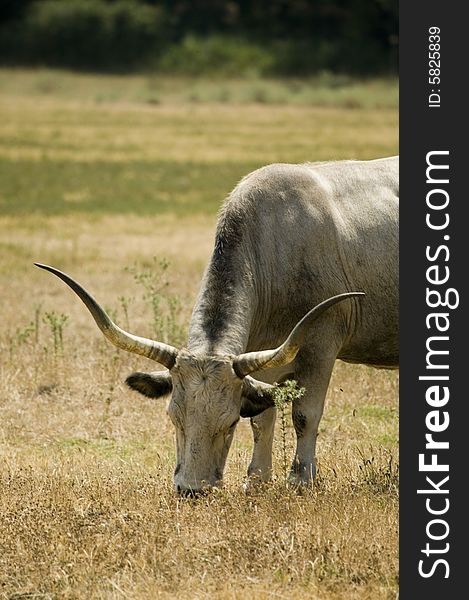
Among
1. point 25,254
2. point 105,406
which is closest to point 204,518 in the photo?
point 105,406

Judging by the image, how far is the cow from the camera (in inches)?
307

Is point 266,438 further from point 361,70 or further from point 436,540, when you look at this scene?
point 361,70

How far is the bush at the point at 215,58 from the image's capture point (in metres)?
74.2

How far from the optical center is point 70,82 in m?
67.8

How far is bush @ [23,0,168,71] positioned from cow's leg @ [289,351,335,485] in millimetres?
69428

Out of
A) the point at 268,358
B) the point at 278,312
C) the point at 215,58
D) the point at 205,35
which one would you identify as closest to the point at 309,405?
the point at 278,312

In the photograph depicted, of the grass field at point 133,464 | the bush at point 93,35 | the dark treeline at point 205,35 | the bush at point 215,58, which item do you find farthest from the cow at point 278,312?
the bush at point 93,35

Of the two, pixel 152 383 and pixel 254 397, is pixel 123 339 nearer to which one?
pixel 152 383

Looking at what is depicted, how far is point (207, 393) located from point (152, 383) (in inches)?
23.6

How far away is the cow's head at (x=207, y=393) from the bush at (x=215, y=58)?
6646 cm

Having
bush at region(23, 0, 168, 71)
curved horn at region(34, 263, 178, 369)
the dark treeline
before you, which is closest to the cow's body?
curved horn at region(34, 263, 178, 369)

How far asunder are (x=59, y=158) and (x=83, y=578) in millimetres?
28837

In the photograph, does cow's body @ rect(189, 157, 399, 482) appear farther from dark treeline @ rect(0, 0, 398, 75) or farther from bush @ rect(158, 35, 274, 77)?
bush @ rect(158, 35, 274, 77)

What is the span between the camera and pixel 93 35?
79.7 metres
